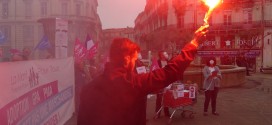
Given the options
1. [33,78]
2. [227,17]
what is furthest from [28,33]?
[33,78]

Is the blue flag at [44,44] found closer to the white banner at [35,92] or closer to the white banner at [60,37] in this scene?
the white banner at [60,37]

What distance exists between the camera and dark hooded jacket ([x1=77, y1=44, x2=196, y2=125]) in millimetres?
2861

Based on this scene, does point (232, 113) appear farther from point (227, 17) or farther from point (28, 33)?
point (28, 33)

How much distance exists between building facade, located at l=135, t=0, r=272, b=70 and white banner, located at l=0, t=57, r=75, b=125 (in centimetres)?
3110

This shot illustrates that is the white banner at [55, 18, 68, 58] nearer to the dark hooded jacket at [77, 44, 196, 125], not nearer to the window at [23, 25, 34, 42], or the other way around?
the dark hooded jacket at [77, 44, 196, 125]

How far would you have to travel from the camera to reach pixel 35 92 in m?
6.30

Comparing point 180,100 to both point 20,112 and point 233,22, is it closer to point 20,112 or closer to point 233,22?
point 20,112

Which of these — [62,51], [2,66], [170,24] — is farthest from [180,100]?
[170,24]

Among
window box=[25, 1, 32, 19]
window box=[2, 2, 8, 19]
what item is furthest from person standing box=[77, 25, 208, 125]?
window box=[2, 2, 8, 19]

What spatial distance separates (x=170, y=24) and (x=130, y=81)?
1753 inches

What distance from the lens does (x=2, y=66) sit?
16.3 feet

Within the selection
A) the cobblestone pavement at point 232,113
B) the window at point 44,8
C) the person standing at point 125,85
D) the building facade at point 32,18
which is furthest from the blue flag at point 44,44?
the window at point 44,8

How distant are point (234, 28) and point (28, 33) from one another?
3180 cm

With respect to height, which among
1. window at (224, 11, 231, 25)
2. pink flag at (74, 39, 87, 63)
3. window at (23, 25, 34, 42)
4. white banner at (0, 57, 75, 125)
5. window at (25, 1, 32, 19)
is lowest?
white banner at (0, 57, 75, 125)
